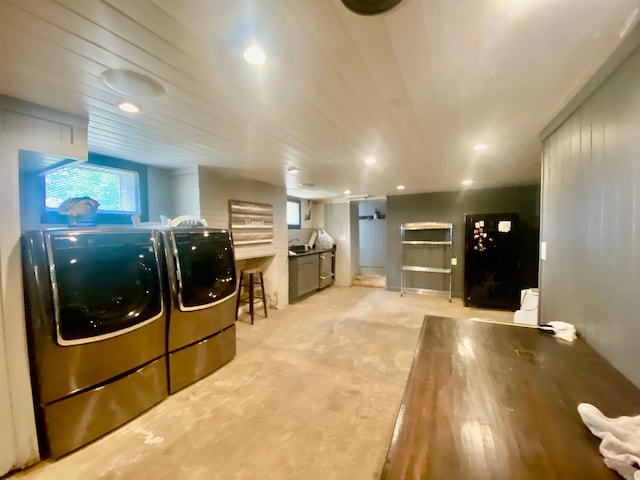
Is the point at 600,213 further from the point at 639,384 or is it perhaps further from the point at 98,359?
the point at 98,359

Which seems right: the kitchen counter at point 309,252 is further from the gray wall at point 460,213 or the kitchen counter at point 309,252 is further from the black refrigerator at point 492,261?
the black refrigerator at point 492,261

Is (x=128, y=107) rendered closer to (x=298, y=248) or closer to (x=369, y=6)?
(x=369, y=6)

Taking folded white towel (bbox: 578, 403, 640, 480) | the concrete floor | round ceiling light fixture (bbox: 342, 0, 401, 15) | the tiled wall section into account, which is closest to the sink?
the tiled wall section

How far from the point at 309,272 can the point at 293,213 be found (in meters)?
1.58

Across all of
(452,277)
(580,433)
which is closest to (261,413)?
(580,433)

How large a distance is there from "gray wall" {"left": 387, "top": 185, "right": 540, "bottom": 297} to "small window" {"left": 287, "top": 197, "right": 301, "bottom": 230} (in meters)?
2.14

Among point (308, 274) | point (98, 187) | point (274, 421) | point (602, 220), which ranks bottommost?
point (274, 421)

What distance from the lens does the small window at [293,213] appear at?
6328 mm

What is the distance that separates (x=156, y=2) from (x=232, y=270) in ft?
7.50

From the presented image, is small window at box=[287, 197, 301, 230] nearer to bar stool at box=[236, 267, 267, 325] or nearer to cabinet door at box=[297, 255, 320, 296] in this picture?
cabinet door at box=[297, 255, 320, 296]

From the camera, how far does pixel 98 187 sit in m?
2.88

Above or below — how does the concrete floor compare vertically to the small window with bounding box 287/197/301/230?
below

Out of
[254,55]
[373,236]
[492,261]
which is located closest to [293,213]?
[373,236]

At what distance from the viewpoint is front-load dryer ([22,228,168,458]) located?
163 centimetres
